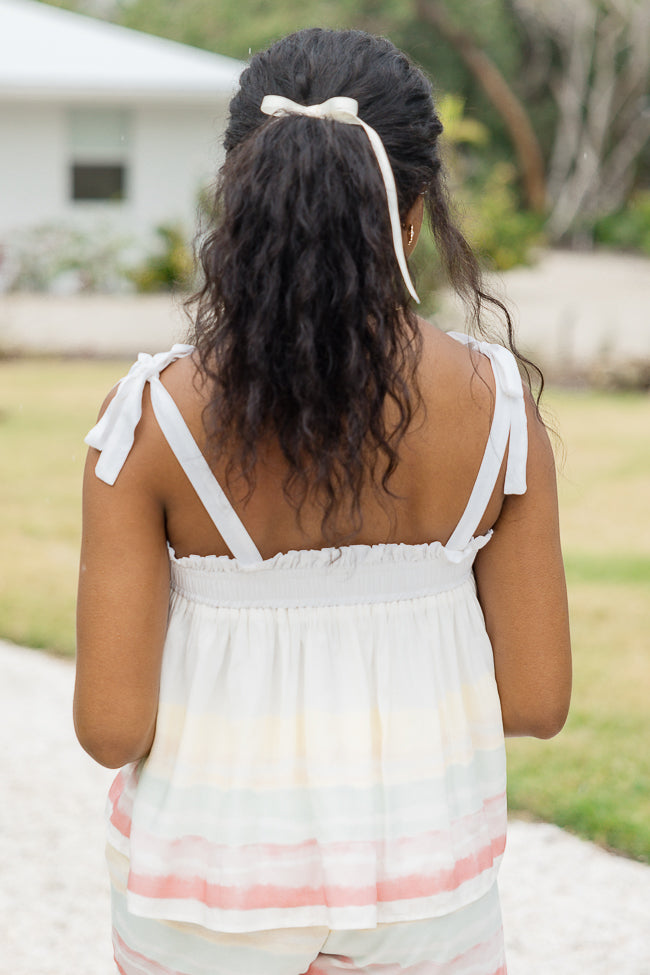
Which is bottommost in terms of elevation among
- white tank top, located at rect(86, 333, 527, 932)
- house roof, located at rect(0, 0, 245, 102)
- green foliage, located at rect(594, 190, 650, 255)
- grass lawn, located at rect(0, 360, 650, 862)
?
green foliage, located at rect(594, 190, 650, 255)

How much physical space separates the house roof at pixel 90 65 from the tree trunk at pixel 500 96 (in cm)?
753

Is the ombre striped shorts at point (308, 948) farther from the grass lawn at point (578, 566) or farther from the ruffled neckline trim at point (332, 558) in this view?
Result: the grass lawn at point (578, 566)

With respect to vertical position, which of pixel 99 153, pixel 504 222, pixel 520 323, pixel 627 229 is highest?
pixel 99 153

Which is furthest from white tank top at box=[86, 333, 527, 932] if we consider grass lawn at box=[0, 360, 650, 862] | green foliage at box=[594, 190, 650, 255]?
green foliage at box=[594, 190, 650, 255]

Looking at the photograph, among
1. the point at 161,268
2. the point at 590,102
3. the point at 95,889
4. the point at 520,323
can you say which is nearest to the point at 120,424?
the point at 95,889

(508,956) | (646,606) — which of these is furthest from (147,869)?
(646,606)

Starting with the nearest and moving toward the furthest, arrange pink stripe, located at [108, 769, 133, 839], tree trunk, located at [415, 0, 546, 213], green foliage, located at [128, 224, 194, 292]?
pink stripe, located at [108, 769, 133, 839], green foliage, located at [128, 224, 194, 292], tree trunk, located at [415, 0, 546, 213]

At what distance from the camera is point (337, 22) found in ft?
72.7

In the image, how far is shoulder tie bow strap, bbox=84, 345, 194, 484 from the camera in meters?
1.31

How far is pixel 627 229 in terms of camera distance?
24.8 m

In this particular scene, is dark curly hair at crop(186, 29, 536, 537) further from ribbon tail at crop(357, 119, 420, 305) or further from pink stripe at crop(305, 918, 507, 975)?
pink stripe at crop(305, 918, 507, 975)

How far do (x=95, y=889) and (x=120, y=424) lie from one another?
2312mm

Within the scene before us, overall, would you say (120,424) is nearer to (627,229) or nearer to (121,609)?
(121,609)

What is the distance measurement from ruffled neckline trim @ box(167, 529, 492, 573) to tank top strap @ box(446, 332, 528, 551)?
0.04 m
